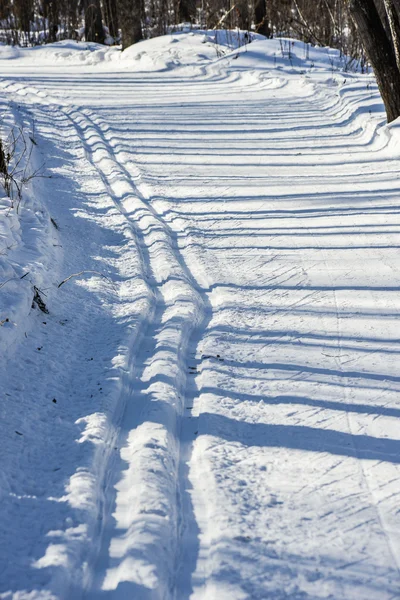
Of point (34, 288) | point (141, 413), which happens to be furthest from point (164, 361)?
point (34, 288)

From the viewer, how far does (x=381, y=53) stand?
7602 millimetres

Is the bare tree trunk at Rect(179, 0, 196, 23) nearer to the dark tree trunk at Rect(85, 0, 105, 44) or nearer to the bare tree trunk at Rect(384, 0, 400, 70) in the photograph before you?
the dark tree trunk at Rect(85, 0, 105, 44)

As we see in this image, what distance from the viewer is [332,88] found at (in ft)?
34.0

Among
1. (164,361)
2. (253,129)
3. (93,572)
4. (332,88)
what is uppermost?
(332,88)

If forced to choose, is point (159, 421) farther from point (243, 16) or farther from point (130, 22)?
point (243, 16)

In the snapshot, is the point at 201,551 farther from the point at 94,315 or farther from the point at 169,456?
the point at 94,315

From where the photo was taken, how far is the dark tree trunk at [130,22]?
16.4 meters

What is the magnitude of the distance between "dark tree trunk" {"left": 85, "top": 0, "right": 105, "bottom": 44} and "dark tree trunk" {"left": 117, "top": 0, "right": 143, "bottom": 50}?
3.97 m

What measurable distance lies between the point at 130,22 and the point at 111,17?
6264 millimetres

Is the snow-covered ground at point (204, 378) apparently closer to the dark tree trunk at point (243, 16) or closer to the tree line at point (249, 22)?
the tree line at point (249, 22)

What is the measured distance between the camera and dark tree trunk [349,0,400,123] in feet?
24.8

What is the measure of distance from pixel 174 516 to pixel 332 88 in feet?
30.9

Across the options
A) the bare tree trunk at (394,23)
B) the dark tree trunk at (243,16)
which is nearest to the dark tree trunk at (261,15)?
the dark tree trunk at (243,16)

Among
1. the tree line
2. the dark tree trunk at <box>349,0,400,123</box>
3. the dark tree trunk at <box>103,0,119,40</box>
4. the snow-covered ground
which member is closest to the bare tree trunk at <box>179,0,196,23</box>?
the tree line
